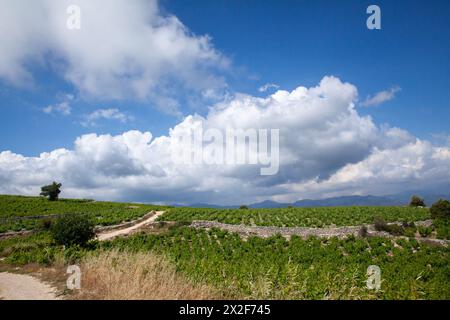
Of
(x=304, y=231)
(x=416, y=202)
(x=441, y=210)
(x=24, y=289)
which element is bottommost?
(x=304, y=231)

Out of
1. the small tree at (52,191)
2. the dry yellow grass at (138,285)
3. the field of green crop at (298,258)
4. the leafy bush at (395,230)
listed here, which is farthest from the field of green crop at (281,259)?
the small tree at (52,191)

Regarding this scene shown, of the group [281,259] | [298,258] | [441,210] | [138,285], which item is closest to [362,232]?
[298,258]

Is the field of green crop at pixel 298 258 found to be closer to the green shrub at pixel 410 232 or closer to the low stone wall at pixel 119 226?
the green shrub at pixel 410 232

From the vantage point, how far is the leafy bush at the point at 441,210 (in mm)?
37906

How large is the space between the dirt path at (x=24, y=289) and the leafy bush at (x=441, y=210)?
4327cm

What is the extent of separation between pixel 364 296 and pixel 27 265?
1358cm

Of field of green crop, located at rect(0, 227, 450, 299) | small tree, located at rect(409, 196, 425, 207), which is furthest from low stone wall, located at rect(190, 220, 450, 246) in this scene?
small tree, located at rect(409, 196, 425, 207)

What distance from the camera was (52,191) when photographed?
69.6m

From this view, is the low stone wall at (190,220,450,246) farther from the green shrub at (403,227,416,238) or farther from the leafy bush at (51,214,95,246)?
the leafy bush at (51,214,95,246)

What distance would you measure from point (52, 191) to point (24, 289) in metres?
69.0

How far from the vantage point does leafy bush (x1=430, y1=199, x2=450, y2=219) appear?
37906mm

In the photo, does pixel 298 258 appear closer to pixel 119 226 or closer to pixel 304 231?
pixel 304 231
